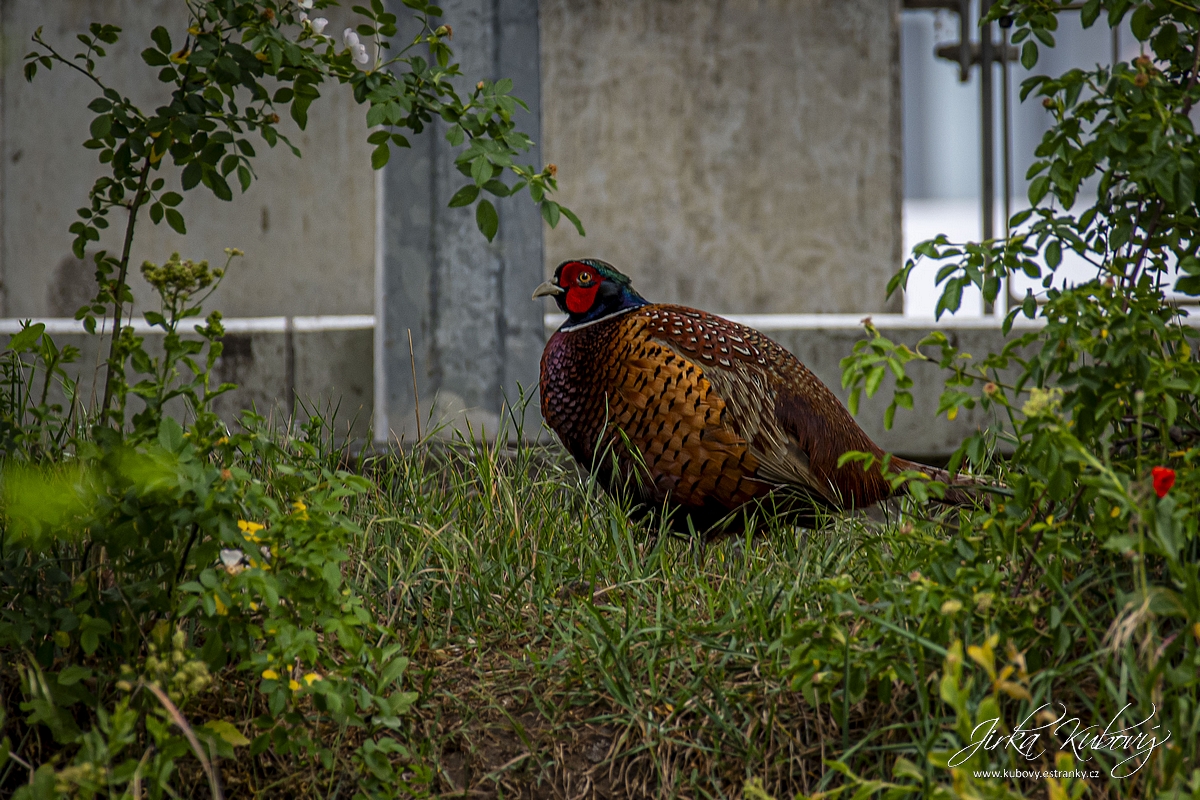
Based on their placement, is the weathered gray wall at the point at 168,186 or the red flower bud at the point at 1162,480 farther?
the weathered gray wall at the point at 168,186

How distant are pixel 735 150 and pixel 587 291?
3.12 m

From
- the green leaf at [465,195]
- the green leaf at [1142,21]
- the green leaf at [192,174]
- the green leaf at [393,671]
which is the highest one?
the green leaf at [1142,21]

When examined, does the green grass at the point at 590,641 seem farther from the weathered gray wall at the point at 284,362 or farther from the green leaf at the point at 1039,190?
the weathered gray wall at the point at 284,362

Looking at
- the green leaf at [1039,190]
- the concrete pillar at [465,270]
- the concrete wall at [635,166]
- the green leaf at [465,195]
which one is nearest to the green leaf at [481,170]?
the green leaf at [465,195]

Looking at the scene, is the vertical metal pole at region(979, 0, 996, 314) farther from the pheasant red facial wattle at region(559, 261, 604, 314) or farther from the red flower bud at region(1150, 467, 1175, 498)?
the red flower bud at region(1150, 467, 1175, 498)

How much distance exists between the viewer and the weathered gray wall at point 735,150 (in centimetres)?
572

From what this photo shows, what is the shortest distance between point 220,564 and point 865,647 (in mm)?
1066

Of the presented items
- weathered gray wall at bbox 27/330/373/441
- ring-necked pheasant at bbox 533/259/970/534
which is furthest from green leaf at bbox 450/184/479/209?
weathered gray wall at bbox 27/330/373/441

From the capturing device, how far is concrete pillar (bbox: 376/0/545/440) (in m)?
3.73

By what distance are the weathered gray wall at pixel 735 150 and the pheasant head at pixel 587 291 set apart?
9.26 feet

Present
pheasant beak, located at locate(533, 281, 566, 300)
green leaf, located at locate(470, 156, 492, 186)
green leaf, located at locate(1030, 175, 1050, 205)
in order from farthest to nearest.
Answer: pheasant beak, located at locate(533, 281, 566, 300)
green leaf, located at locate(470, 156, 492, 186)
green leaf, located at locate(1030, 175, 1050, 205)

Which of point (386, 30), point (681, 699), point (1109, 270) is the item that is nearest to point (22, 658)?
point (681, 699)

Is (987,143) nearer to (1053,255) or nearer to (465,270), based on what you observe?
(465,270)

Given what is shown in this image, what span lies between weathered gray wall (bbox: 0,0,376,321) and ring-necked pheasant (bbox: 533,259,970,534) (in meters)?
3.17
